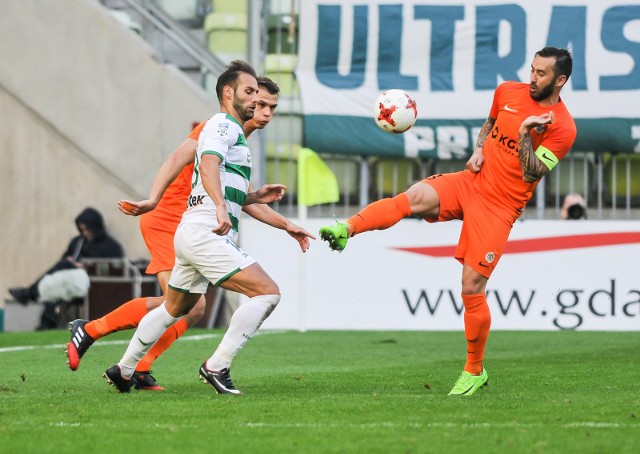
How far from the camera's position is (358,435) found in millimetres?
5609

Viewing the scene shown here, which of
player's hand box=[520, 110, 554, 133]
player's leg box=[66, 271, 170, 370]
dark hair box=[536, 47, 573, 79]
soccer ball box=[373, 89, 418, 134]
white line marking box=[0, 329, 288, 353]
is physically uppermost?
dark hair box=[536, 47, 573, 79]

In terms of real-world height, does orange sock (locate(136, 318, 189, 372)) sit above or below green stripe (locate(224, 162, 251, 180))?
below

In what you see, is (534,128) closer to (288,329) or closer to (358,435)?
(358,435)

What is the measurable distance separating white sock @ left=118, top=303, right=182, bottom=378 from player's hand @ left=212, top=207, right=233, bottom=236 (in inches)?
32.5

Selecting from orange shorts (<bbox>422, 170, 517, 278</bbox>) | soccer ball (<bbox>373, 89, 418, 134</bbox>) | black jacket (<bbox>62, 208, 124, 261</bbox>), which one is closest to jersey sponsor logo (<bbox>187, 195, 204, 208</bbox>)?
orange shorts (<bbox>422, 170, 517, 278</bbox>)

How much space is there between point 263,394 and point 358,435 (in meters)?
1.99

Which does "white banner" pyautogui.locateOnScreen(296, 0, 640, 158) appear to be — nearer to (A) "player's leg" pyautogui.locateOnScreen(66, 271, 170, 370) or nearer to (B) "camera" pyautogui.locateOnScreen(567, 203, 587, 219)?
(B) "camera" pyautogui.locateOnScreen(567, 203, 587, 219)

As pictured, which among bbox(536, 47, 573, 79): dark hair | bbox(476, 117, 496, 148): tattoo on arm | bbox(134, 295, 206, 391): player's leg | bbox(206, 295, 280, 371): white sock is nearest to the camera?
bbox(206, 295, 280, 371): white sock

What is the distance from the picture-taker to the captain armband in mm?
7625

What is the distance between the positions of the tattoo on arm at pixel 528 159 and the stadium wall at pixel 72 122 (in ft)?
32.1

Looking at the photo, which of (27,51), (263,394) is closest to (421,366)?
(263,394)

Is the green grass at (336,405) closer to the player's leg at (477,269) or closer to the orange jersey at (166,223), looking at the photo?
the player's leg at (477,269)

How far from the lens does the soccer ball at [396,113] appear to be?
8586 millimetres

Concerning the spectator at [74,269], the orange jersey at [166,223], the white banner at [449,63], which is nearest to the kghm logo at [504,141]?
the orange jersey at [166,223]
